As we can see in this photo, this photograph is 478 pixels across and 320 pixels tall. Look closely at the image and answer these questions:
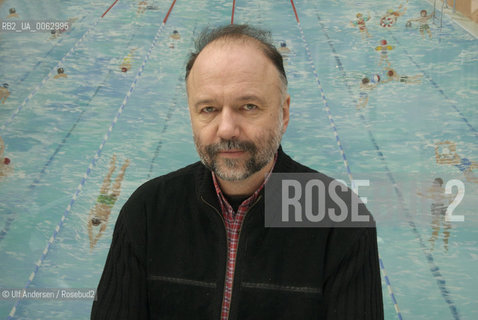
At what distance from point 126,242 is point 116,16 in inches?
142

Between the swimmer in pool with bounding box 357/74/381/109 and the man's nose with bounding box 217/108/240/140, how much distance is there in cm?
255

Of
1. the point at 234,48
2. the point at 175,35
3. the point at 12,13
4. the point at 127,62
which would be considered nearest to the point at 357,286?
the point at 234,48

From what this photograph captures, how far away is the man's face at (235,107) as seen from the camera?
105 centimetres

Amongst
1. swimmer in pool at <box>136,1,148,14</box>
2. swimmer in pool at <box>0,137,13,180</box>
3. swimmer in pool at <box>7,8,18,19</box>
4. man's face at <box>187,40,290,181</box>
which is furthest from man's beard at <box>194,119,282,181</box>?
swimmer in pool at <box>136,1,148,14</box>

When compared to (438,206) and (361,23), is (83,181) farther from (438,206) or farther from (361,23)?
(361,23)

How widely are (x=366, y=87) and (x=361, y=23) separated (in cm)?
73

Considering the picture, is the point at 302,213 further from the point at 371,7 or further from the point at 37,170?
the point at 371,7

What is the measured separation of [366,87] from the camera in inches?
142

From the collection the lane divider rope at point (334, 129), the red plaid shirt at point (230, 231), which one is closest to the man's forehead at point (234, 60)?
the red plaid shirt at point (230, 231)

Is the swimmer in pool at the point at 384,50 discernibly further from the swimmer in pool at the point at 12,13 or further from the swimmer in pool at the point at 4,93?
the swimmer in pool at the point at 12,13

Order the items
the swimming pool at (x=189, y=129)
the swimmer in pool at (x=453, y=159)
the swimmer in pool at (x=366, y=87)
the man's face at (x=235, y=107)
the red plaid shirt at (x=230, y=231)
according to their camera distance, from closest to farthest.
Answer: the man's face at (x=235, y=107), the red plaid shirt at (x=230, y=231), the swimming pool at (x=189, y=129), the swimmer in pool at (x=453, y=159), the swimmer in pool at (x=366, y=87)

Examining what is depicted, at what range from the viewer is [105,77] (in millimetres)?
3809

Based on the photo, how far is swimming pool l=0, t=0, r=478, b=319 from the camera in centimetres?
262

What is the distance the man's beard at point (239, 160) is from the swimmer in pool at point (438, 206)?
1851 millimetres
